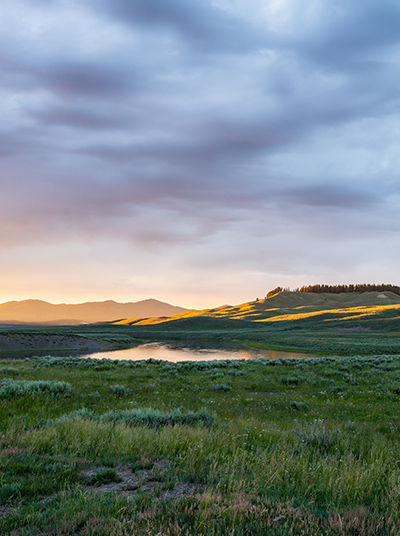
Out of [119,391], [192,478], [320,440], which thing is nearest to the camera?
[192,478]

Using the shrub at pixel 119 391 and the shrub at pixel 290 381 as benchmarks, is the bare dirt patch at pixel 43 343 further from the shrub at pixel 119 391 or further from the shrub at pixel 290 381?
the shrub at pixel 290 381

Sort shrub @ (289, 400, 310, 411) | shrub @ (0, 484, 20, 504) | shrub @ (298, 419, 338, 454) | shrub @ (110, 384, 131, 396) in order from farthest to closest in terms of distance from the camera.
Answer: shrub @ (110, 384, 131, 396) < shrub @ (289, 400, 310, 411) < shrub @ (298, 419, 338, 454) < shrub @ (0, 484, 20, 504)

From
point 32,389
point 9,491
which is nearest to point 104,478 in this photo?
point 9,491

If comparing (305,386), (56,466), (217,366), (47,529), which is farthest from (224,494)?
(217,366)

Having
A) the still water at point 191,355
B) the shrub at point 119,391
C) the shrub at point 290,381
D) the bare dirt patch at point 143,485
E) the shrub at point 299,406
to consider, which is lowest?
the still water at point 191,355

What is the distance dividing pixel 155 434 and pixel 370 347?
59577 mm

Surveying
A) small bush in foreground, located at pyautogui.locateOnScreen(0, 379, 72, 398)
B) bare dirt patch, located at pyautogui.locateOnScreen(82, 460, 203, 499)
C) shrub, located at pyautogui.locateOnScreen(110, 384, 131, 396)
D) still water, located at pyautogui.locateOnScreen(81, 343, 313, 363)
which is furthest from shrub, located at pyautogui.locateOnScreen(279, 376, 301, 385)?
still water, located at pyautogui.locateOnScreen(81, 343, 313, 363)

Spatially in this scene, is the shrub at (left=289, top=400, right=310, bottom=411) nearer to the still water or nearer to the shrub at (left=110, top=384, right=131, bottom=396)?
the shrub at (left=110, top=384, right=131, bottom=396)

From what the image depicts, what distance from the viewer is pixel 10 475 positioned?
19.1ft

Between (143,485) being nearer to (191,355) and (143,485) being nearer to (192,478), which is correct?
(192,478)

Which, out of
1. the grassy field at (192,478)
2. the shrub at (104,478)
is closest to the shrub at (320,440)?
the grassy field at (192,478)

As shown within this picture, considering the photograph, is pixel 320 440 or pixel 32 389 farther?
pixel 32 389

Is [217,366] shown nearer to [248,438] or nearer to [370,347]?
[248,438]

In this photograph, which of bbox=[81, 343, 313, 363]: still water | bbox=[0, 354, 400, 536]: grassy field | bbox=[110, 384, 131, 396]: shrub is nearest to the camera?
bbox=[0, 354, 400, 536]: grassy field
